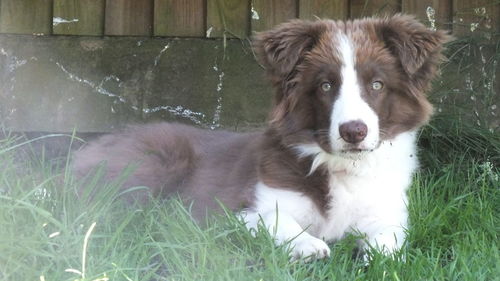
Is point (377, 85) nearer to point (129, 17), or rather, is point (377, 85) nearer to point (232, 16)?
point (232, 16)

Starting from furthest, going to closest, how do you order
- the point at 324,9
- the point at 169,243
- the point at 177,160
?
the point at 324,9, the point at 177,160, the point at 169,243

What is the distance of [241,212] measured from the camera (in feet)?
12.4

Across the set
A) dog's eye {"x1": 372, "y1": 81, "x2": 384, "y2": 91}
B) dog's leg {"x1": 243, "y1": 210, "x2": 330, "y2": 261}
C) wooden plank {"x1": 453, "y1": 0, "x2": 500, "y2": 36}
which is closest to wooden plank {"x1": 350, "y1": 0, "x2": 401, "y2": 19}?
wooden plank {"x1": 453, "y1": 0, "x2": 500, "y2": 36}

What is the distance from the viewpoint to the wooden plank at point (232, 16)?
18.1 feet

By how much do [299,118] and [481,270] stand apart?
3.68 feet

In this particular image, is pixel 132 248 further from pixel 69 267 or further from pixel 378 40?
pixel 378 40

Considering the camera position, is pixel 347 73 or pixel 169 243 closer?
pixel 169 243

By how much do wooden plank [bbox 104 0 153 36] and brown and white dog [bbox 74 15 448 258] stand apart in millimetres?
1797

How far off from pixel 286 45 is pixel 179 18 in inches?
73.4

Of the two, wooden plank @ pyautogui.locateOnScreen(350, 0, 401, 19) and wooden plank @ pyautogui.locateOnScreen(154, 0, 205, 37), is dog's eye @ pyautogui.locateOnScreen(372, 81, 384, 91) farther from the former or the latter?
wooden plank @ pyautogui.locateOnScreen(154, 0, 205, 37)

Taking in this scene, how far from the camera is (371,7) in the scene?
5.46 meters

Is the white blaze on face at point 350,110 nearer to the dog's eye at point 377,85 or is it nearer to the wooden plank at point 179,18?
the dog's eye at point 377,85

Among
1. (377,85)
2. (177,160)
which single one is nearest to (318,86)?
(377,85)

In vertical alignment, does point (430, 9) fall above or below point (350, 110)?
above
